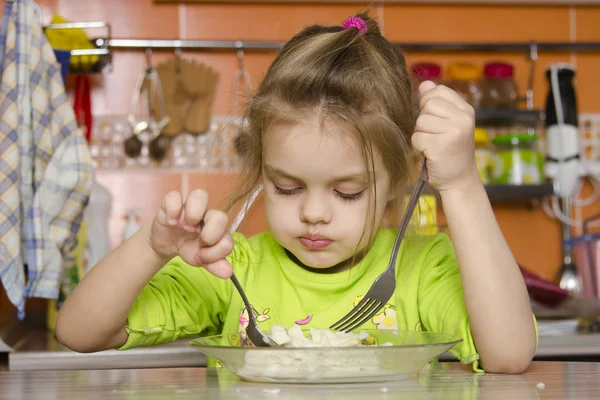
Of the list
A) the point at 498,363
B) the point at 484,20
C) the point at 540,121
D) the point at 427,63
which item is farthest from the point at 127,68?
the point at 498,363

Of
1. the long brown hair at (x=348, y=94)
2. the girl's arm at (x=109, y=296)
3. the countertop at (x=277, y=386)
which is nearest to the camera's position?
the countertop at (x=277, y=386)

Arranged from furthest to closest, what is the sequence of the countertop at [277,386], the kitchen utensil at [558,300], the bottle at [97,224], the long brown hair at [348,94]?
1. the bottle at [97,224]
2. the kitchen utensil at [558,300]
3. the long brown hair at [348,94]
4. the countertop at [277,386]

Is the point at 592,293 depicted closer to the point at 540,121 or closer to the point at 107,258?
the point at 540,121

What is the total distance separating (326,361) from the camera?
66 centimetres

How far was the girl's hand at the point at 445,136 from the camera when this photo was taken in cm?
83

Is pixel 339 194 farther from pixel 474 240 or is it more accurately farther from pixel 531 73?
pixel 531 73

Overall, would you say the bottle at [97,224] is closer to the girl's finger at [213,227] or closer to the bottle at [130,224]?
the bottle at [130,224]

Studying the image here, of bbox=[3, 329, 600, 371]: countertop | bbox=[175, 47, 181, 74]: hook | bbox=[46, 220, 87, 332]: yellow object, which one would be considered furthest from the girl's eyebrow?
bbox=[175, 47, 181, 74]: hook

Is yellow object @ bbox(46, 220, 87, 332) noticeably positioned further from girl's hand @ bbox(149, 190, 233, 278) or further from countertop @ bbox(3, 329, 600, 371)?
girl's hand @ bbox(149, 190, 233, 278)

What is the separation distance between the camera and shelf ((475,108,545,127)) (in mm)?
1961

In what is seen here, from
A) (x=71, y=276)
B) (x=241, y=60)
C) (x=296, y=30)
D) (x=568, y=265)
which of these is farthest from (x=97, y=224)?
(x=568, y=265)

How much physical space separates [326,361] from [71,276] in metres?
1.17

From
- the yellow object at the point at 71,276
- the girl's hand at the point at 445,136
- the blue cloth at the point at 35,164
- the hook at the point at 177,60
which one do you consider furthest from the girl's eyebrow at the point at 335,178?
the hook at the point at 177,60

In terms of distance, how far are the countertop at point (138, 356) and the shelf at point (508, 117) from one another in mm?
683
